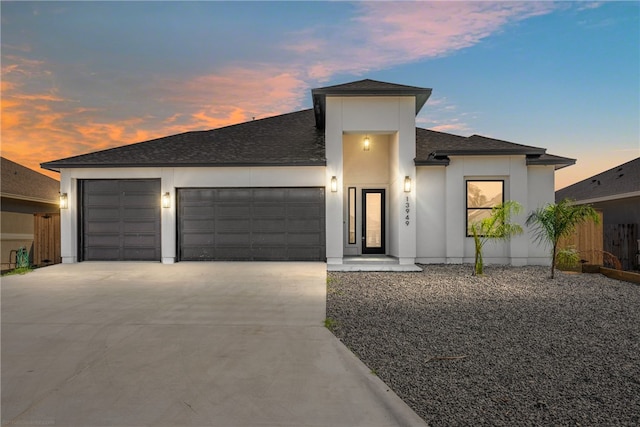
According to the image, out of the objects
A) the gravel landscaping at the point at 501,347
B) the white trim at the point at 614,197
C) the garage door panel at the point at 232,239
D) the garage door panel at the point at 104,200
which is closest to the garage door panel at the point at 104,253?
the garage door panel at the point at 104,200

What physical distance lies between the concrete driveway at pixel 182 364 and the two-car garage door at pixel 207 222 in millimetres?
4336

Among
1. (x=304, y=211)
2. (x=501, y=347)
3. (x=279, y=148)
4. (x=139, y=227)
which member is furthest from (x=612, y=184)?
(x=139, y=227)

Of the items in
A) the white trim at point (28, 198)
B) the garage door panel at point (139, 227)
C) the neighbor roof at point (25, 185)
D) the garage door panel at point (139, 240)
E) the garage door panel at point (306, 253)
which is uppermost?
the neighbor roof at point (25, 185)

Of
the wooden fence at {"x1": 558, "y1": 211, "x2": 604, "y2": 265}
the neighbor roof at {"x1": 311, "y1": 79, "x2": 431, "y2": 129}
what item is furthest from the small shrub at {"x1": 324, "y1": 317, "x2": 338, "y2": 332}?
the wooden fence at {"x1": 558, "y1": 211, "x2": 604, "y2": 265}

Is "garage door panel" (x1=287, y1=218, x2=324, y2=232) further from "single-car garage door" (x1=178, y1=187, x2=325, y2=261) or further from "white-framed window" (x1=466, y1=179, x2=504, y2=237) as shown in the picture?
"white-framed window" (x1=466, y1=179, x2=504, y2=237)

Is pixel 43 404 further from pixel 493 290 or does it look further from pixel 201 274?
pixel 493 290

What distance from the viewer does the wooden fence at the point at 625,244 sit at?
11.4 metres

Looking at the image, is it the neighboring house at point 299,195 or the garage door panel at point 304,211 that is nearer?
the neighboring house at point 299,195

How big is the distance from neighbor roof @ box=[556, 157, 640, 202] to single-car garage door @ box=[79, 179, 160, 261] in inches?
640

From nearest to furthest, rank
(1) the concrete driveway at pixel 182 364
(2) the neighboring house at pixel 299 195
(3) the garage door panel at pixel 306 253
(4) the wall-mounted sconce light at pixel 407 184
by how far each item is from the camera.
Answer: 1. (1) the concrete driveway at pixel 182 364
2. (4) the wall-mounted sconce light at pixel 407 184
3. (2) the neighboring house at pixel 299 195
4. (3) the garage door panel at pixel 306 253

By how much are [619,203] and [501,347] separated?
14504 mm

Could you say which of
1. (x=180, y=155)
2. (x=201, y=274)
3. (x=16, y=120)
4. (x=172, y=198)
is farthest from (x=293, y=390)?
(x=16, y=120)

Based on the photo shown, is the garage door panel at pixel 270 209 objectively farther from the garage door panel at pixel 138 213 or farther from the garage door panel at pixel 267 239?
the garage door panel at pixel 138 213

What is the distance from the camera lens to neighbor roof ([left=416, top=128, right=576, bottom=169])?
1106 centimetres
